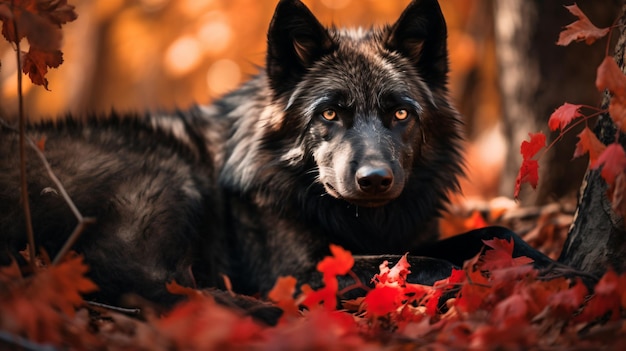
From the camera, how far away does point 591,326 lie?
2688mm

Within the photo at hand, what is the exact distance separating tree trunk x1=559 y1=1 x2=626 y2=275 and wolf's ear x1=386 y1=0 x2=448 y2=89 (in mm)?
1186

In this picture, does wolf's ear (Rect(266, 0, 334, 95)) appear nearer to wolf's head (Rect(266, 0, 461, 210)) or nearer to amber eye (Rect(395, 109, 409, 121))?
wolf's head (Rect(266, 0, 461, 210))

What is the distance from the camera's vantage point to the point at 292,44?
4.25 meters

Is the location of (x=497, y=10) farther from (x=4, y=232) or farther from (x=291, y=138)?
(x=4, y=232)

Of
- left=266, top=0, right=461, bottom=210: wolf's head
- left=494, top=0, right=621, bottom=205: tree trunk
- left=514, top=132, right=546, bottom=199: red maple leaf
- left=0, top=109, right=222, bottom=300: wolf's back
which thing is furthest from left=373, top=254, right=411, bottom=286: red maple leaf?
left=494, top=0, right=621, bottom=205: tree trunk

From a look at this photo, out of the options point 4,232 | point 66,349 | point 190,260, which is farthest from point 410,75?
point 66,349

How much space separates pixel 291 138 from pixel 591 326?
2235 mm

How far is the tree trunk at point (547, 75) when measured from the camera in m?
5.44

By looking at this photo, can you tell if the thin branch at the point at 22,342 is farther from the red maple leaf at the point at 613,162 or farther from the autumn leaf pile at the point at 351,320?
the red maple leaf at the point at 613,162

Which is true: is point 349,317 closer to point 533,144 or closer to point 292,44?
point 533,144

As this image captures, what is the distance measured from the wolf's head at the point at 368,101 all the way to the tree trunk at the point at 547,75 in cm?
149

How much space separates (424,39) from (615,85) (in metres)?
1.73

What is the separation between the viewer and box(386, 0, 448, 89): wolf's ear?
414cm

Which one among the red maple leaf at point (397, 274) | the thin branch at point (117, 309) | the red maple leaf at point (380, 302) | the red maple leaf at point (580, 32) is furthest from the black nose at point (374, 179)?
the thin branch at point (117, 309)
